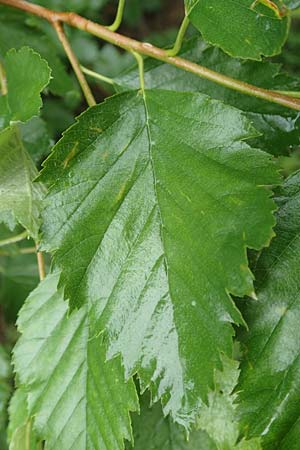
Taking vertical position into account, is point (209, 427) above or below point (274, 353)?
below

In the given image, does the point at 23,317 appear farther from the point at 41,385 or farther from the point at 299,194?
the point at 299,194

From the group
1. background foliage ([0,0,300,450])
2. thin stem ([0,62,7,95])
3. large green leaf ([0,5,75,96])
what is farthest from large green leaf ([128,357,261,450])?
large green leaf ([0,5,75,96])

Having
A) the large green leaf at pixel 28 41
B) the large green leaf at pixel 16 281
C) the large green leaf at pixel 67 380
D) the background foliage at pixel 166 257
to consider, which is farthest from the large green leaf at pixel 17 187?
the large green leaf at pixel 16 281

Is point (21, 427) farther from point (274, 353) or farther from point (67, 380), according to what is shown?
point (274, 353)

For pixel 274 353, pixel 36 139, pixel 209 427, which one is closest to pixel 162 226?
pixel 274 353

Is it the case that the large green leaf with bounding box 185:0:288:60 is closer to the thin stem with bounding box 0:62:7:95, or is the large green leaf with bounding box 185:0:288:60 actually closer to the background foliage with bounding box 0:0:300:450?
the background foliage with bounding box 0:0:300:450

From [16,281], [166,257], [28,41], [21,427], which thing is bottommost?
[16,281]

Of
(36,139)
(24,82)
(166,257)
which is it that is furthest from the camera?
(36,139)
